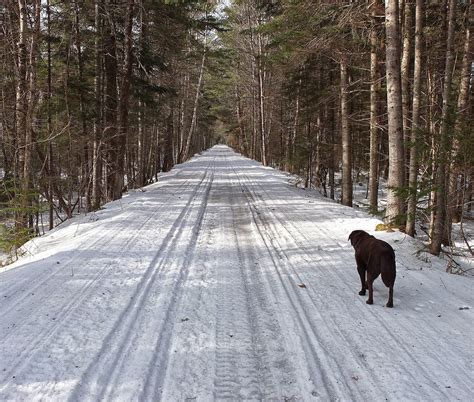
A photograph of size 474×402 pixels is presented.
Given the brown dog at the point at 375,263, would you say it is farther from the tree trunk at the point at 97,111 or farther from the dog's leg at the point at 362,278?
the tree trunk at the point at 97,111

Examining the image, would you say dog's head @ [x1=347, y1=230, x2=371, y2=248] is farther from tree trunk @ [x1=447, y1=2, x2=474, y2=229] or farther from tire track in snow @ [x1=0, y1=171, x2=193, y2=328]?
tire track in snow @ [x1=0, y1=171, x2=193, y2=328]

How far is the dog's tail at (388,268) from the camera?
16.0 feet

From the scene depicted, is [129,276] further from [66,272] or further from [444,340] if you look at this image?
[444,340]

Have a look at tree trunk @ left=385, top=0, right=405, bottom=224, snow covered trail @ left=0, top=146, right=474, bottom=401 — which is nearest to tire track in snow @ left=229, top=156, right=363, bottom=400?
snow covered trail @ left=0, top=146, right=474, bottom=401

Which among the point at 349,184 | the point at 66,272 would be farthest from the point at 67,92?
the point at 349,184

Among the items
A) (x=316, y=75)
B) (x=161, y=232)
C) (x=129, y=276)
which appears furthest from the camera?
(x=316, y=75)

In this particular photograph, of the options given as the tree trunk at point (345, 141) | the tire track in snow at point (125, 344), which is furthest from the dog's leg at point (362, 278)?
the tree trunk at point (345, 141)

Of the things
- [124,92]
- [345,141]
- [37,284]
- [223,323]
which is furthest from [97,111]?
[223,323]

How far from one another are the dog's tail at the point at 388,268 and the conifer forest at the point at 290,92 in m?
3.22

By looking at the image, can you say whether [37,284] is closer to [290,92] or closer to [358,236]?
[358,236]

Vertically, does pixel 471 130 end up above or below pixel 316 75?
below

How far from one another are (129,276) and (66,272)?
3.48ft

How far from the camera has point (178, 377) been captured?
135 inches

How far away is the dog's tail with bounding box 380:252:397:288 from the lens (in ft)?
16.0
